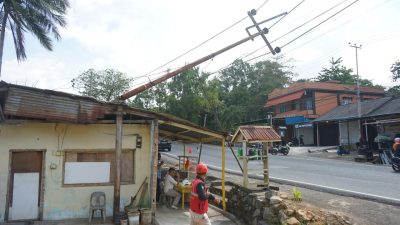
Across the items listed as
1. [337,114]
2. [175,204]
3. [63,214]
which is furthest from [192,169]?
[337,114]

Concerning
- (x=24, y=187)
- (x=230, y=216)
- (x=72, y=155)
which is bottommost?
(x=230, y=216)

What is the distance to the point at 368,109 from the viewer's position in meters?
33.7

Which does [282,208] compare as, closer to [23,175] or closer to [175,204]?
[175,204]

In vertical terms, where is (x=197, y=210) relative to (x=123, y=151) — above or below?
below

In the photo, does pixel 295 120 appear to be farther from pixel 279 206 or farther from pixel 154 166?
pixel 154 166

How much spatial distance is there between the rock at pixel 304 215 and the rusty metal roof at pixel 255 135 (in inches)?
130

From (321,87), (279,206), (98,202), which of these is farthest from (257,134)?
(321,87)

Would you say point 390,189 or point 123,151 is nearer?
point 123,151

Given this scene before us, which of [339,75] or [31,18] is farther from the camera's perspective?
[339,75]

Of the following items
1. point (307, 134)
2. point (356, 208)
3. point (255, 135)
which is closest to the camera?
point (356, 208)

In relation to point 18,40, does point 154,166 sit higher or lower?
lower

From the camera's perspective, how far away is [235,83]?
2490 inches

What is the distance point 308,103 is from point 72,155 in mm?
40276

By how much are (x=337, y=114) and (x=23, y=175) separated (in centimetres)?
3375
